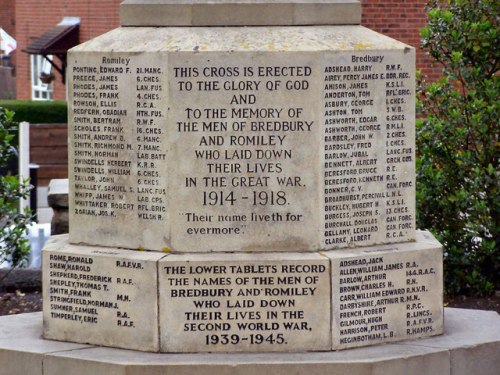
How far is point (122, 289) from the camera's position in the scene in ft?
21.6

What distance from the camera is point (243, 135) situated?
6520mm

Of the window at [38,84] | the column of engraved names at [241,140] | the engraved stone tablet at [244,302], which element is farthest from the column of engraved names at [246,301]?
the window at [38,84]

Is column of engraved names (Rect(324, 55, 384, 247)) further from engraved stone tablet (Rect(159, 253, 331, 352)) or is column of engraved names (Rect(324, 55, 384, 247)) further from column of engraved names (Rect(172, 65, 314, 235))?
engraved stone tablet (Rect(159, 253, 331, 352))

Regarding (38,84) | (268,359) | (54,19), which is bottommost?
(268,359)

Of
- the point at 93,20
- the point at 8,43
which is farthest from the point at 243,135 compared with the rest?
the point at 8,43

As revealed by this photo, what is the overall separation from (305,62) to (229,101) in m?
0.45

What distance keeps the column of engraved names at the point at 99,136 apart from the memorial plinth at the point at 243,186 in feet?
0.04

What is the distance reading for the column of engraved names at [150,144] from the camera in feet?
21.5

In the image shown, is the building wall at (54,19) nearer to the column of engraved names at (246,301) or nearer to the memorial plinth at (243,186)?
the memorial plinth at (243,186)

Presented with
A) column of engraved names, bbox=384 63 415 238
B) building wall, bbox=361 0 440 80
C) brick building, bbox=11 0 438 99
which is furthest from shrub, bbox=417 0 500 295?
building wall, bbox=361 0 440 80

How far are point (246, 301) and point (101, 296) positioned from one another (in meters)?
0.81

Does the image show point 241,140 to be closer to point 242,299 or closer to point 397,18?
point 242,299

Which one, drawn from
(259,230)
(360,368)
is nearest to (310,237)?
(259,230)

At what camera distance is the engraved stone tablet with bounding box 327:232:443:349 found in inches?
Answer: 258
